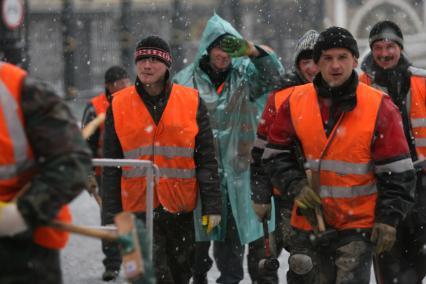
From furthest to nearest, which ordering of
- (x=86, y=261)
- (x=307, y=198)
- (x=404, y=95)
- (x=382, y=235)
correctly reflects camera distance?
(x=86, y=261), (x=404, y=95), (x=307, y=198), (x=382, y=235)

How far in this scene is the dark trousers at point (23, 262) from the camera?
4.46 m

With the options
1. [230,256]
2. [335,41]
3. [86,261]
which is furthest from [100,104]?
[335,41]

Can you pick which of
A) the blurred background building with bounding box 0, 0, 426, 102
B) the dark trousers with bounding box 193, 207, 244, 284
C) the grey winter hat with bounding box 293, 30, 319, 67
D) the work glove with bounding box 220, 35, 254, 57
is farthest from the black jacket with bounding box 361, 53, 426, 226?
the blurred background building with bounding box 0, 0, 426, 102

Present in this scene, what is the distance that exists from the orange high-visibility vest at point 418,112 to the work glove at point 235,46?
132 centimetres

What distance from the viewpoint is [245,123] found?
889 centimetres

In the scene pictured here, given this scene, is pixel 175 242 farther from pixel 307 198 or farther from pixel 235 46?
pixel 235 46

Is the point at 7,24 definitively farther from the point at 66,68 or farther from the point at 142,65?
the point at 66,68

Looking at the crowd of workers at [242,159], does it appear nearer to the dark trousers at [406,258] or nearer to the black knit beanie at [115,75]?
the dark trousers at [406,258]

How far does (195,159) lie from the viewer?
7.50 meters

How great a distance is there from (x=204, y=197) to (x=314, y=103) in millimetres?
1489

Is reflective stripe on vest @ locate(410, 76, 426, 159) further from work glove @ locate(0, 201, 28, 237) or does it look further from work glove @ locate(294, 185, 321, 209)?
work glove @ locate(0, 201, 28, 237)

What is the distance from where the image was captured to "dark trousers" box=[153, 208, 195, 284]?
731 cm

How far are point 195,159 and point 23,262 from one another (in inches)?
122

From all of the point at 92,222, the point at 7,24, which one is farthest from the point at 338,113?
the point at 7,24
